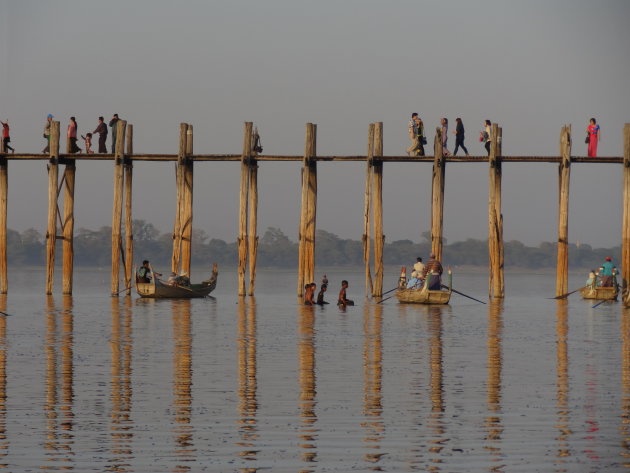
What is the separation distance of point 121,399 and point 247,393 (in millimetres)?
1585

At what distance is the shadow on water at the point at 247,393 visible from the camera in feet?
41.8

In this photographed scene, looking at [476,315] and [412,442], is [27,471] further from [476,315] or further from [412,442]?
[476,315]

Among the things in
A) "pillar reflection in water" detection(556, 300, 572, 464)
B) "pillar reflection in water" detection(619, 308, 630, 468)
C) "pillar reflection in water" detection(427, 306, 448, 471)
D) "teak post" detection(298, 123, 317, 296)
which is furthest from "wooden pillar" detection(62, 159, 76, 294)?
"pillar reflection in water" detection(619, 308, 630, 468)

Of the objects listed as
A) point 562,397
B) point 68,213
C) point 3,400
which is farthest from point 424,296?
point 3,400

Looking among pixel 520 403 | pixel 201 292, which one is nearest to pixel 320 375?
pixel 520 403

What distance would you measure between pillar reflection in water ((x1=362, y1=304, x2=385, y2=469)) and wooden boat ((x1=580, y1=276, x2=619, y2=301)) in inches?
585

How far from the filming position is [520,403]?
15.7 metres

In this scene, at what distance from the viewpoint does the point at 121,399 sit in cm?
1572

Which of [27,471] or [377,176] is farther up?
[377,176]

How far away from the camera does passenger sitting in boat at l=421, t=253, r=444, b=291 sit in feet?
119

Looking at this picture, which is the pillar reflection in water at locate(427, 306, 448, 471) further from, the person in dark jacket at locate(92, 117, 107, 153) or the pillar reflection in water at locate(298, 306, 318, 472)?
the person in dark jacket at locate(92, 117, 107, 153)

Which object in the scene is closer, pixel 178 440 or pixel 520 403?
pixel 178 440

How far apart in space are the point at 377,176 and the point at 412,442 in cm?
2605

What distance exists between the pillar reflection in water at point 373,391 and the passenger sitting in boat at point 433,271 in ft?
21.4
